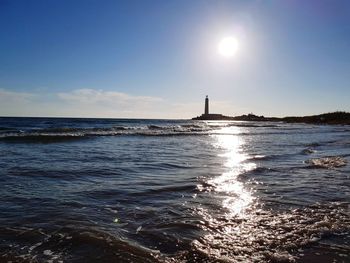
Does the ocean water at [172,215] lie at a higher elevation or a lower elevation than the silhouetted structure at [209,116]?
lower

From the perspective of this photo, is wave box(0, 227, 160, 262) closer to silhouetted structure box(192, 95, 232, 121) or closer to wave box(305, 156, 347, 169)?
wave box(305, 156, 347, 169)

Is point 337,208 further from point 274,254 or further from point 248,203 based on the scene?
point 274,254

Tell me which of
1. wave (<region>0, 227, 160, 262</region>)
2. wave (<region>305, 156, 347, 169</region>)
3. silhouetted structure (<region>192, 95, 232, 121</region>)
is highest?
silhouetted structure (<region>192, 95, 232, 121</region>)

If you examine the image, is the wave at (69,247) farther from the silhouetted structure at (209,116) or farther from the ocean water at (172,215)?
the silhouetted structure at (209,116)

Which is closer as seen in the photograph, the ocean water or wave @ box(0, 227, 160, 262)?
wave @ box(0, 227, 160, 262)

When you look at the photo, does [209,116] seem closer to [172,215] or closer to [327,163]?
[327,163]

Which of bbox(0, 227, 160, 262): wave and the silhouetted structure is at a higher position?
the silhouetted structure

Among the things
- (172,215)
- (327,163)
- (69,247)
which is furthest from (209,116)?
(69,247)

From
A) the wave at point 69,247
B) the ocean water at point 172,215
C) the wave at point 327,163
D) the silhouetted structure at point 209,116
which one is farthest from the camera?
the silhouetted structure at point 209,116

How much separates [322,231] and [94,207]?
3.78m

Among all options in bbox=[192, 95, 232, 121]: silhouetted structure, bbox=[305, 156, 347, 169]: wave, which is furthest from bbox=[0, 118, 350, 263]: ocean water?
bbox=[192, 95, 232, 121]: silhouetted structure

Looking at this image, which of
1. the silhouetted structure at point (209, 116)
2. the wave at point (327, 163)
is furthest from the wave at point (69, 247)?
the silhouetted structure at point (209, 116)

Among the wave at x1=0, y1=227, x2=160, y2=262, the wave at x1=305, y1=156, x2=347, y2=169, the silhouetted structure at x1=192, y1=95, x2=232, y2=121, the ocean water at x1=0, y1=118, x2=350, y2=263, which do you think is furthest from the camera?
the silhouetted structure at x1=192, y1=95, x2=232, y2=121

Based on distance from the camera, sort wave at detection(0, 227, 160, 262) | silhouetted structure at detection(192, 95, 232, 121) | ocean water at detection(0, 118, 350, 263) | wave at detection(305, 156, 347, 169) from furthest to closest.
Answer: silhouetted structure at detection(192, 95, 232, 121) → wave at detection(305, 156, 347, 169) → ocean water at detection(0, 118, 350, 263) → wave at detection(0, 227, 160, 262)
